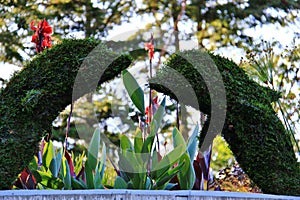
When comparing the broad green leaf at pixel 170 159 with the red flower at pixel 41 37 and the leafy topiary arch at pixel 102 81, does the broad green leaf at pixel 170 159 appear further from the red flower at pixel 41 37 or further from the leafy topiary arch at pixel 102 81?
the red flower at pixel 41 37

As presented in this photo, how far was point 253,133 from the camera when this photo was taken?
2426 mm

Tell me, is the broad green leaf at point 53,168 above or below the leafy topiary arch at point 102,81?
below

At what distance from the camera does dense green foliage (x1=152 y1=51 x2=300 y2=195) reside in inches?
94.3

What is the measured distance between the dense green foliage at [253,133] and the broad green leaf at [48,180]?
69 cm

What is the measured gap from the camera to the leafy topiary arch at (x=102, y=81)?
7.37 feet

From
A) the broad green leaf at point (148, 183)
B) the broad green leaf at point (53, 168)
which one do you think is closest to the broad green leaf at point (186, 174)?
the broad green leaf at point (148, 183)

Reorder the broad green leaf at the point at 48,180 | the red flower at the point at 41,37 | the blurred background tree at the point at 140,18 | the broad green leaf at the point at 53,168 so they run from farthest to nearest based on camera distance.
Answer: the blurred background tree at the point at 140,18
the red flower at the point at 41,37
the broad green leaf at the point at 53,168
the broad green leaf at the point at 48,180

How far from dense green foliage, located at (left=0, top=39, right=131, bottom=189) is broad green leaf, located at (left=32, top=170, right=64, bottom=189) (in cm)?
22

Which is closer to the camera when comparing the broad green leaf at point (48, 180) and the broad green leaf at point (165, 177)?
the broad green leaf at point (165, 177)

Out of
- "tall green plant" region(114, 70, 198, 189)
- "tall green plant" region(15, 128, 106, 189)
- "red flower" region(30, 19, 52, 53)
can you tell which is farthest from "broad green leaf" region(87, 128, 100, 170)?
"red flower" region(30, 19, 52, 53)

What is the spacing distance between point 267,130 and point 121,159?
2.44ft

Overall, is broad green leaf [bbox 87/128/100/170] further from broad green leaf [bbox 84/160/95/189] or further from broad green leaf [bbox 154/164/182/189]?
broad green leaf [bbox 154/164/182/189]

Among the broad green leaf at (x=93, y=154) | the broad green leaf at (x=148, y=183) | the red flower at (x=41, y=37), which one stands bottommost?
the broad green leaf at (x=148, y=183)

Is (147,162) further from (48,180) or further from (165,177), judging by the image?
(48,180)
